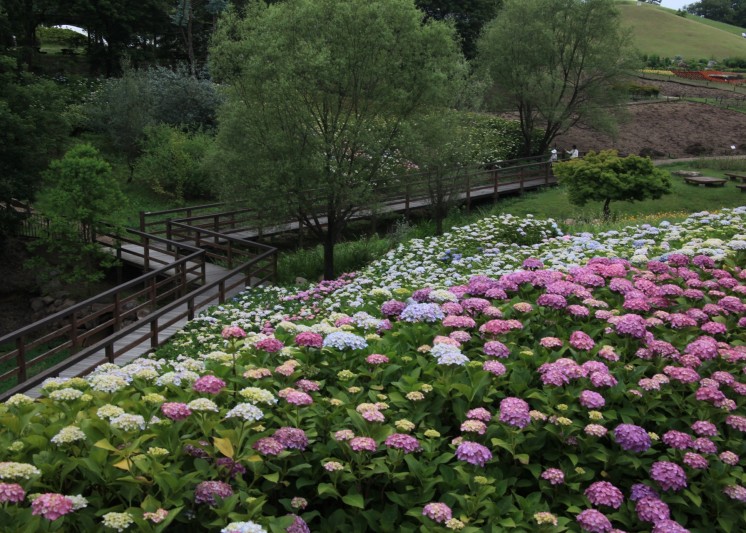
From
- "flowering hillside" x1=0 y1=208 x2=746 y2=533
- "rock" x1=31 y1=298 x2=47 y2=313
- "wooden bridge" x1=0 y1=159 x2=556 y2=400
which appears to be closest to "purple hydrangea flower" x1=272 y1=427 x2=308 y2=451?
"flowering hillside" x1=0 y1=208 x2=746 y2=533

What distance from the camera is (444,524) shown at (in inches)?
140

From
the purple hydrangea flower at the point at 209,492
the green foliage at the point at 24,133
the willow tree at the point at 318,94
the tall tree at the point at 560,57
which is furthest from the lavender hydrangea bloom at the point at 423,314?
the tall tree at the point at 560,57

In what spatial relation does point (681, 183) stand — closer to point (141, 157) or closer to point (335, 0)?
point (335, 0)

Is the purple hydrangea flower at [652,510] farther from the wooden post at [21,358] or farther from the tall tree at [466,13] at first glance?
the tall tree at [466,13]

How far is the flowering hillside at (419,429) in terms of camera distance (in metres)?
3.55

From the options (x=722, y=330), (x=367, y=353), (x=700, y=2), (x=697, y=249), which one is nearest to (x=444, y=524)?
(x=367, y=353)

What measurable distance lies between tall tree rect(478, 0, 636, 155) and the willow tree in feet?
54.7

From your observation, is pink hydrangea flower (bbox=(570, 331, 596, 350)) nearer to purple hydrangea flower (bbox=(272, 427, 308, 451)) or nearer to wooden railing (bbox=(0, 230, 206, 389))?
purple hydrangea flower (bbox=(272, 427, 308, 451))

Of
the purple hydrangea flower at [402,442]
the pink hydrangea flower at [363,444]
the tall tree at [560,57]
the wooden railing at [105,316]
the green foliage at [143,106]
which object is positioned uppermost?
the tall tree at [560,57]

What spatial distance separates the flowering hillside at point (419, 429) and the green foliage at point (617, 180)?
1377cm

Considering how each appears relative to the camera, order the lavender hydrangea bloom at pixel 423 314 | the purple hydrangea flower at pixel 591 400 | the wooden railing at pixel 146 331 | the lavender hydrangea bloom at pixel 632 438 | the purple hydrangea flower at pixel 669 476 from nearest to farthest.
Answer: the purple hydrangea flower at pixel 669 476 → the lavender hydrangea bloom at pixel 632 438 → the purple hydrangea flower at pixel 591 400 → the lavender hydrangea bloom at pixel 423 314 → the wooden railing at pixel 146 331

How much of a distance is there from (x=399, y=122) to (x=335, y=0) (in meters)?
3.11

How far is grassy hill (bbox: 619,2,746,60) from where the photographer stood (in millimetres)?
77000

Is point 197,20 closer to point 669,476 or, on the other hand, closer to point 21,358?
point 21,358
